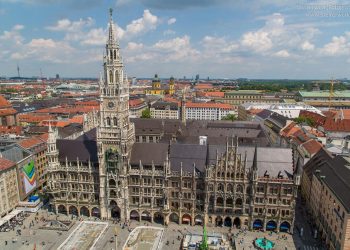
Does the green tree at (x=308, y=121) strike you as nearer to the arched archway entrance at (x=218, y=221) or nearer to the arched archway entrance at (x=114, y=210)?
the arched archway entrance at (x=218, y=221)

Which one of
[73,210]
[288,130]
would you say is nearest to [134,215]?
[73,210]

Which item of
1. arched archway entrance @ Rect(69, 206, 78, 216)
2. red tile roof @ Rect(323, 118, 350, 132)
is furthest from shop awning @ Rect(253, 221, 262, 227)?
red tile roof @ Rect(323, 118, 350, 132)

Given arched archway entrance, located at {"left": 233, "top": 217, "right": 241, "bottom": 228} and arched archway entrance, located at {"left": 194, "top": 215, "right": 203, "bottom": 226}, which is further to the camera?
arched archway entrance, located at {"left": 194, "top": 215, "right": 203, "bottom": 226}

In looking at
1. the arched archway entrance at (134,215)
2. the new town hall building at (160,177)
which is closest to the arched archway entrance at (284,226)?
the new town hall building at (160,177)

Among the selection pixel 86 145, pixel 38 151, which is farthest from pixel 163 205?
pixel 38 151

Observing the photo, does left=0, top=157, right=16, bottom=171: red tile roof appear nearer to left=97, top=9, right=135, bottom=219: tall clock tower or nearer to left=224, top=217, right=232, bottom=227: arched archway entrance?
left=97, top=9, right=135, bottom=219: tall clock tower

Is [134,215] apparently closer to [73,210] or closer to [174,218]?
[174,218]
